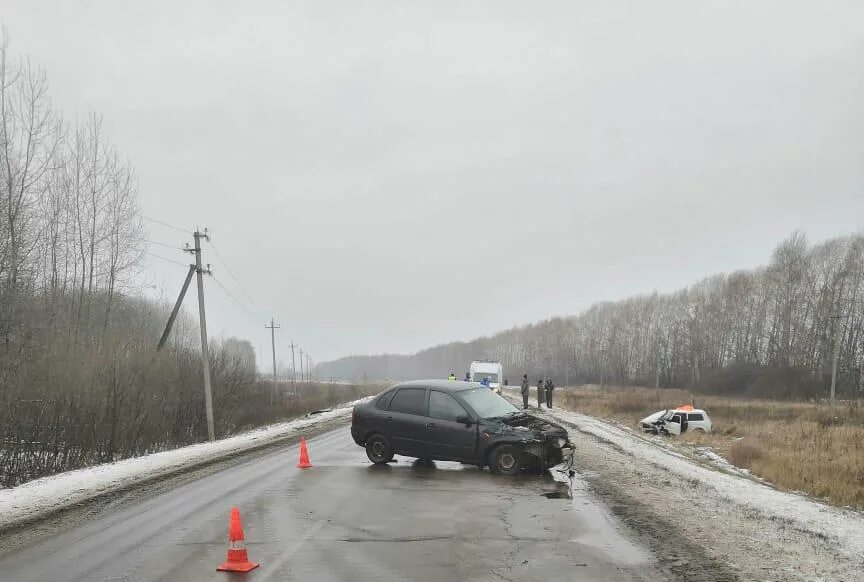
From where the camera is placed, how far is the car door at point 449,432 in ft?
40.0

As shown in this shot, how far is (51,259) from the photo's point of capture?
3669 centimetres

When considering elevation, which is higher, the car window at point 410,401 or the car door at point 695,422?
the car window at point 410,401

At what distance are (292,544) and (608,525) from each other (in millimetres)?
3814

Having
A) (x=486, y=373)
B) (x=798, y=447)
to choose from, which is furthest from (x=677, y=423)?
(x=486, y=373)

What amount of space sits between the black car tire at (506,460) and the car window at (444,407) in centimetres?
96

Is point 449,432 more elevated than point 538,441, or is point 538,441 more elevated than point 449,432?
point 449,432

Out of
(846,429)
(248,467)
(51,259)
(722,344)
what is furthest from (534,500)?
(722,344)

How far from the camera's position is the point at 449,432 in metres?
12.4

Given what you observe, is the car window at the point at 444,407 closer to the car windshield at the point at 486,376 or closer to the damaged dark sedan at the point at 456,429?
the damaged dark sedan at the point at 456,429

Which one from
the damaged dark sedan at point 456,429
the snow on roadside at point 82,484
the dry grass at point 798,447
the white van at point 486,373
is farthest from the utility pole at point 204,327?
the white van at point 486,373

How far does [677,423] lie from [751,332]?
71.7 m

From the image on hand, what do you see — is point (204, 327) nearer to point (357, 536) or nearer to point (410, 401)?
point (410, 401)

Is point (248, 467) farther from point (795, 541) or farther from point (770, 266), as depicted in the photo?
point (770, 266)

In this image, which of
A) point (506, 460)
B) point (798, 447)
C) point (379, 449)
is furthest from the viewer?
point (798, 447)
